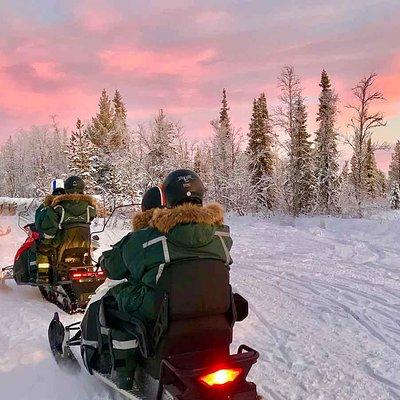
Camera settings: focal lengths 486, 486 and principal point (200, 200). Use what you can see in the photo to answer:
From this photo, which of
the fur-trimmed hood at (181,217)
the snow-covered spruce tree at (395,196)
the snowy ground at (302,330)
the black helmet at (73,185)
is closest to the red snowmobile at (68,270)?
the snowy ground at (302,330)

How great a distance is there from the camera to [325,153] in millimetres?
35500

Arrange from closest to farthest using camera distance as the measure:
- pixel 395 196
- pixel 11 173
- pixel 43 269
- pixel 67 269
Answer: pixel 67 269
pixel 43 269
pixel 395 196
pixel 11 173

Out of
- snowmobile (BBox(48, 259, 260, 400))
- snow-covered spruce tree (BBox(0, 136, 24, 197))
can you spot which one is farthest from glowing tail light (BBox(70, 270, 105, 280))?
snow-covered spruce tree (BBox(0, 136, 24, 197))

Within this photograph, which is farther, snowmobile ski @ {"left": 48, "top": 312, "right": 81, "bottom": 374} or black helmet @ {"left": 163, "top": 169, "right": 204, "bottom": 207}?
snowmobile ski @ {"left": 48, "top": 312, "right": 81, "bottom": 374}

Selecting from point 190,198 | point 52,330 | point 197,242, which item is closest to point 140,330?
point 197,242

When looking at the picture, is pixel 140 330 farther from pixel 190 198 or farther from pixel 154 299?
pixel 190 198

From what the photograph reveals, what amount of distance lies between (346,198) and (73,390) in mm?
29761

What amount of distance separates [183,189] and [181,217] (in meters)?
0.24

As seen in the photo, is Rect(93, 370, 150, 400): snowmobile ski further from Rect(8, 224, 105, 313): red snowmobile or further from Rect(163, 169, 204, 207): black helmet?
Rect(8, 224, 105, 313): red snowmobile

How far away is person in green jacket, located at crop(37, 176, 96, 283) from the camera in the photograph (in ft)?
22.4

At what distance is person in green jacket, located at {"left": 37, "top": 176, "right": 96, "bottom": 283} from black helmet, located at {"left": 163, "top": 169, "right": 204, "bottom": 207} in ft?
12.3

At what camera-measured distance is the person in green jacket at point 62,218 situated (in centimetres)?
682

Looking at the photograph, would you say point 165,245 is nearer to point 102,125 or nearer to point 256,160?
point 256,160

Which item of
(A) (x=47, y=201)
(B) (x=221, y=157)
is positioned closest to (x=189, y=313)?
(A) (x=47, y=201)
